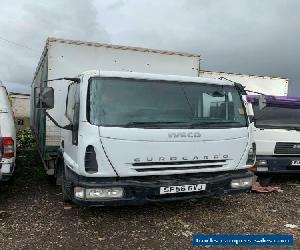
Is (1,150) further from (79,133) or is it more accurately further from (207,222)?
(207,222)

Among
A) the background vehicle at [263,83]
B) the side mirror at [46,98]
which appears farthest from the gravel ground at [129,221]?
the background vehicle at [263,83]

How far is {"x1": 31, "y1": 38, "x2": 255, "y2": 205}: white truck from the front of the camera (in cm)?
532

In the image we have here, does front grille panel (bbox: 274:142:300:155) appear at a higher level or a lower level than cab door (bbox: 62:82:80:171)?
lower

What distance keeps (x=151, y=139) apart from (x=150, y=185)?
1.97 ft

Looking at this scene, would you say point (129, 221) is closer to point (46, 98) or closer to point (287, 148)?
point (46, 98)

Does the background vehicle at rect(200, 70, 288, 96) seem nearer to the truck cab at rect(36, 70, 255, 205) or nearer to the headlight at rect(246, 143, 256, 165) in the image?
the headlight at rect(246, 143, 256, 165)

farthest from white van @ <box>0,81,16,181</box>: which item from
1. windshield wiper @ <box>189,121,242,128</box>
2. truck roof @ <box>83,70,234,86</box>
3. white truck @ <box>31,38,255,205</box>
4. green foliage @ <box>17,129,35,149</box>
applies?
green foliage @ <box>17,129,35,149</box>

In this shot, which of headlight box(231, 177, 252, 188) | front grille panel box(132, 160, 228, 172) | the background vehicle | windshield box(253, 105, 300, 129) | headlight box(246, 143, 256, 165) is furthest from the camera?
the background vehicle

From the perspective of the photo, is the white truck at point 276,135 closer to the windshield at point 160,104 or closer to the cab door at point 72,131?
the windshield at point 160,104

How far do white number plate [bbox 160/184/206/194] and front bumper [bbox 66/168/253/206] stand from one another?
42mm

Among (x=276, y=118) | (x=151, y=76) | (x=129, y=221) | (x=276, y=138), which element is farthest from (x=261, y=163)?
(x=151, y=76)

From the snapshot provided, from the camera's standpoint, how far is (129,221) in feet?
19.8

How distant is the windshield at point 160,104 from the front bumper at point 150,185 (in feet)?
2.35

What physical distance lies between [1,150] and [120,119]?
2.09 metres
